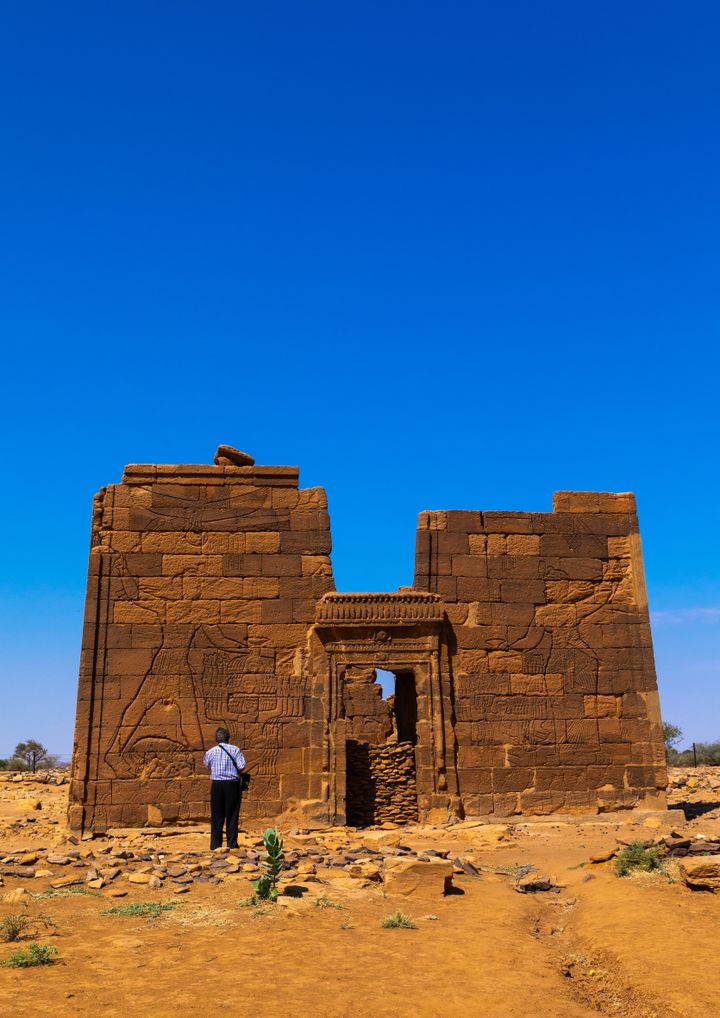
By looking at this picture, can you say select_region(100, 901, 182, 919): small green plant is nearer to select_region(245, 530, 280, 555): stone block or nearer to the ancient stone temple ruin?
the ancient stone temple ruin

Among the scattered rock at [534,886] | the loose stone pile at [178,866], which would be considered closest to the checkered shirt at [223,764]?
the loose stone pile at [178,866]

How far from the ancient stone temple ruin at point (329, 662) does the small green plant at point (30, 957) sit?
6.51 metres

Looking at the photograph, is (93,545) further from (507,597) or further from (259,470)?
(507,597)

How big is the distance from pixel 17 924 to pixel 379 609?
24.2ft

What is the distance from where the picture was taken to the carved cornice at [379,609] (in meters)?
12.7

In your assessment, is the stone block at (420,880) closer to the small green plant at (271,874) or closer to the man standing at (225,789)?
the small green plant at (271,874)

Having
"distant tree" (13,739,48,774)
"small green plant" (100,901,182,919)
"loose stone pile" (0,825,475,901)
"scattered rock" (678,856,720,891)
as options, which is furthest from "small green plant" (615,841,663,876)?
"distant tree" (13,739,48,774)

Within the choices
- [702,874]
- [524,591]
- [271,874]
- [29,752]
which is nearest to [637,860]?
[702,874]

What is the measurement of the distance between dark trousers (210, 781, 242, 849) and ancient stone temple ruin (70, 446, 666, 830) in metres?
1.87

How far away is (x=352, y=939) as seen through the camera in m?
6.18

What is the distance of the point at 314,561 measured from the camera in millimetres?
12953

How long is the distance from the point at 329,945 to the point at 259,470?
27.0 ft

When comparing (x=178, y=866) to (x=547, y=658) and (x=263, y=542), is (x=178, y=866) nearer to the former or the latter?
(x=263, y=542)

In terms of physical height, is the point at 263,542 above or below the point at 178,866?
above
